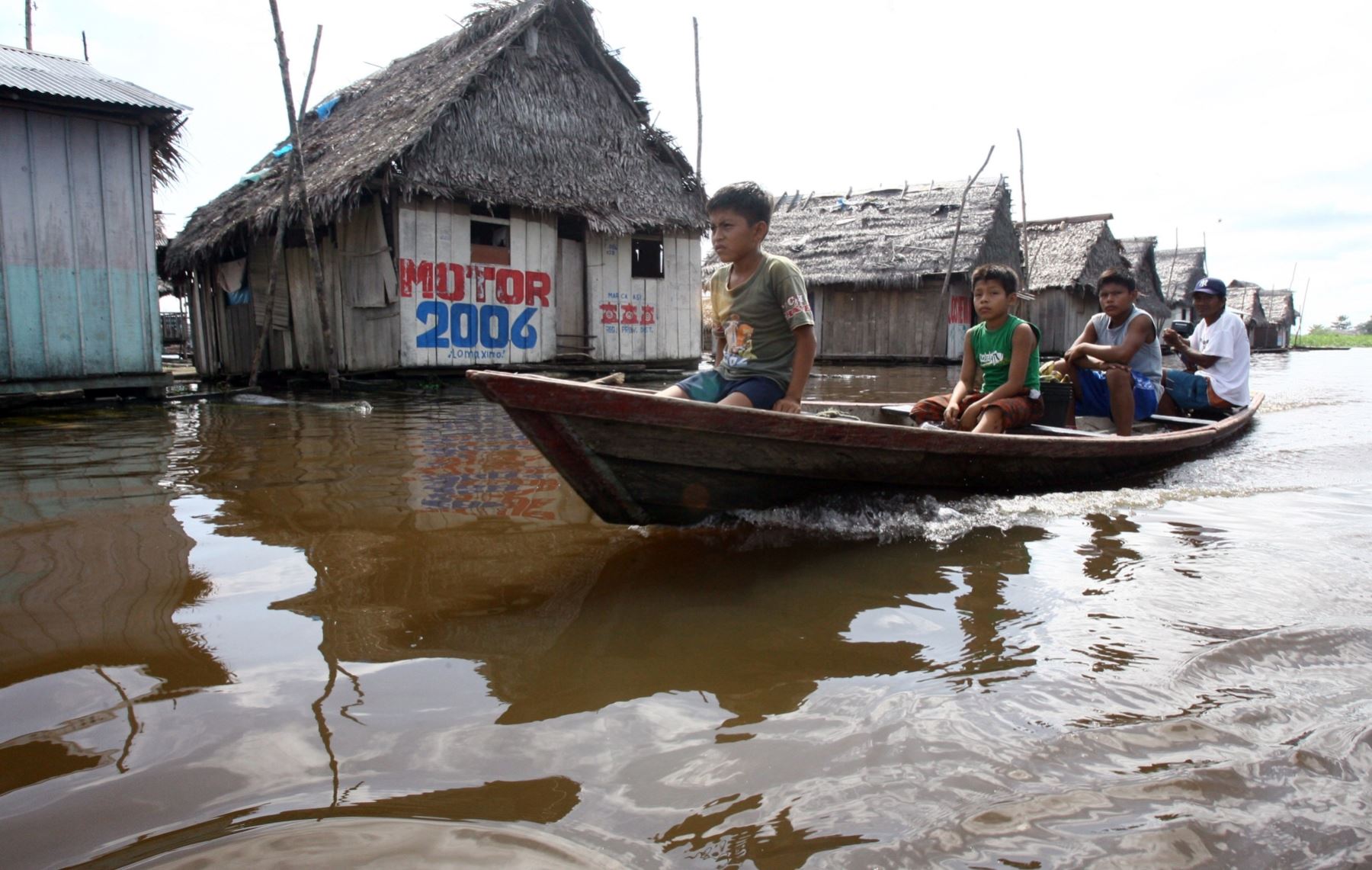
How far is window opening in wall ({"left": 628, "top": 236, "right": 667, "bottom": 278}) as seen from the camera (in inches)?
464

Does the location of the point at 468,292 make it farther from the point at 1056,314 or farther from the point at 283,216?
the point at 1056,314

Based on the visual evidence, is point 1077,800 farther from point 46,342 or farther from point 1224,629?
point 46,342

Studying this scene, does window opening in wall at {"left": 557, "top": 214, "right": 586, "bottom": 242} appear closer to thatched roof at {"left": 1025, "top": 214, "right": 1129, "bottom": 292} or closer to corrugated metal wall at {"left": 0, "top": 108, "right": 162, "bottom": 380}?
corrugated metal wall at {"left": 0, "top": 108, "right": 162, "bottom": 380}

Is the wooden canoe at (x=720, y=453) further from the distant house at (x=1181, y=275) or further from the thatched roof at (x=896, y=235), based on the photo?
the distant house at (x=1181, y=275)

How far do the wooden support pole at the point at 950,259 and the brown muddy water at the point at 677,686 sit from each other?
1403 centimetres

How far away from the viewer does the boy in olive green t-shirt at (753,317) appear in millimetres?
3211

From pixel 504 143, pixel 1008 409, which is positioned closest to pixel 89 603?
pixel 1008 409

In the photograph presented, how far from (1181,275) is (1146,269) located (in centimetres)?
687

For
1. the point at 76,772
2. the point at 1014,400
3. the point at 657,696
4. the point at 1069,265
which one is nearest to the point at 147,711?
the point at 76,772

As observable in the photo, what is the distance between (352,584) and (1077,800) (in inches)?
77.4

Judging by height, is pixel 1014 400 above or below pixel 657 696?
above

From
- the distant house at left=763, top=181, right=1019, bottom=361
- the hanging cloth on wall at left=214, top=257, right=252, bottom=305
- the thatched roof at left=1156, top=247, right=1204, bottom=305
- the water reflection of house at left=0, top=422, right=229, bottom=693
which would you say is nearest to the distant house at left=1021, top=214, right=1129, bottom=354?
the distant house at left=763, top=181, right=1019, bottom=361

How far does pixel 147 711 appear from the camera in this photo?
1658mm

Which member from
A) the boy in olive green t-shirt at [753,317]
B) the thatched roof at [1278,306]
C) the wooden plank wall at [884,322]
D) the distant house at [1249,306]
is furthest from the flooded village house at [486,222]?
the thatched roof at [1278,306]
